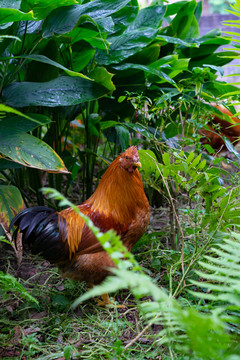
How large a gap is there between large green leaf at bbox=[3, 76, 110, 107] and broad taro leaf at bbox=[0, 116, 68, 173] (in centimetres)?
13

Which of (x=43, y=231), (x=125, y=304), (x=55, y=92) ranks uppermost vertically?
(x=55, y=92)

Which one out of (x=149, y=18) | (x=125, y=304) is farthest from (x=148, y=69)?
(x=125, y=304)

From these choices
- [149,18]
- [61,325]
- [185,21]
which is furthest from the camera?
[185,21]

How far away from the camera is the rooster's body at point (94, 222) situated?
5.51ft

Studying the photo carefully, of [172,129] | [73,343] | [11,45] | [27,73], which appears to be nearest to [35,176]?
[27,73]

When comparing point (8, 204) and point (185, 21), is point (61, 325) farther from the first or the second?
point (185, 21)

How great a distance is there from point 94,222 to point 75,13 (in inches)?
40.6

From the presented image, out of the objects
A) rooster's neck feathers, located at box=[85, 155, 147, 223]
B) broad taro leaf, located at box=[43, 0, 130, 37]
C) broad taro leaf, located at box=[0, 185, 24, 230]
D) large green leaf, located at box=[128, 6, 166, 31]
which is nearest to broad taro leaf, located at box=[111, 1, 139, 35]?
large green leaf, located at box=[128, 6, 166, 31]

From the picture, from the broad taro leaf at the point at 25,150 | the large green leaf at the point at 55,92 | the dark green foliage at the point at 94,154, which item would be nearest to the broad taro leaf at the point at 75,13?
the dark green foliage at the point at 94,154

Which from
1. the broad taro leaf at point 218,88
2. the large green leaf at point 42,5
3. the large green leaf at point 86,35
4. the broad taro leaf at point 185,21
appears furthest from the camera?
the broad taro leaf at point 185,21

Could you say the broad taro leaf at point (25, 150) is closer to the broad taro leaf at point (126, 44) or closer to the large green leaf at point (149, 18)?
the broad taro leaf at point (126, 44)

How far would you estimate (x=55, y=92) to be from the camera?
1877 millimetres

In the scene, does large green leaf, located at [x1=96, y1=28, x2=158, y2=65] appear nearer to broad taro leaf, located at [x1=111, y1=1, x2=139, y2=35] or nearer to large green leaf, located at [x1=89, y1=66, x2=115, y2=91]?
broad taro leaf, located at [x1=111, y1=1, x2=139, y2=35]

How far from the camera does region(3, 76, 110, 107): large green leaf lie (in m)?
1.85
